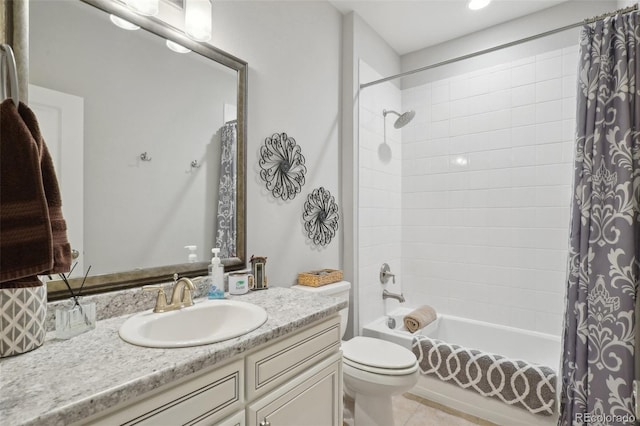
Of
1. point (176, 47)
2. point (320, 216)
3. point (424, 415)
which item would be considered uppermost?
point (176, 47)

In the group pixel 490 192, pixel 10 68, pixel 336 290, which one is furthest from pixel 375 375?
pixel 490 192

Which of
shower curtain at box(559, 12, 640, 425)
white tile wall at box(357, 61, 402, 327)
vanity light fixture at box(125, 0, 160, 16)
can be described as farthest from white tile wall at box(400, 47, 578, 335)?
vanity light fixture at box(125, 0, 160, 16)

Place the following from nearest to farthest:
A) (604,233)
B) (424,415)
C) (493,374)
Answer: (604,233) < (493,374) < (424,415)

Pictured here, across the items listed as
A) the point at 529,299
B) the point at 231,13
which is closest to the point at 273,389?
the point at 231,13

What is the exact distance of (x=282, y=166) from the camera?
72.9 inches

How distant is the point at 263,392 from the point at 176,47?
1392 millimetres

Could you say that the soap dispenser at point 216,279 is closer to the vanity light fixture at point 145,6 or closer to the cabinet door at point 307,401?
the cabinet door at point 307,401

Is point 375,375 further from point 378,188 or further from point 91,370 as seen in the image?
point 378,188

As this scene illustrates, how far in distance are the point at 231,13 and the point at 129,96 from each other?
28.0 inches

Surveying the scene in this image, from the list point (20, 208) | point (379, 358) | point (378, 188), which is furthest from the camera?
point (378, 188)

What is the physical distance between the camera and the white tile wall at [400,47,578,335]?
2338 mm

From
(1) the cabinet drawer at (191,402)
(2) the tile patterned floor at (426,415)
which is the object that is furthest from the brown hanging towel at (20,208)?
(2) the tile patterned floor at (426,415)

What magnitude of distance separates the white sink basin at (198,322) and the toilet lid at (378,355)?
690mm

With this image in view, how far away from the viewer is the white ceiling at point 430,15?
2.30 m
